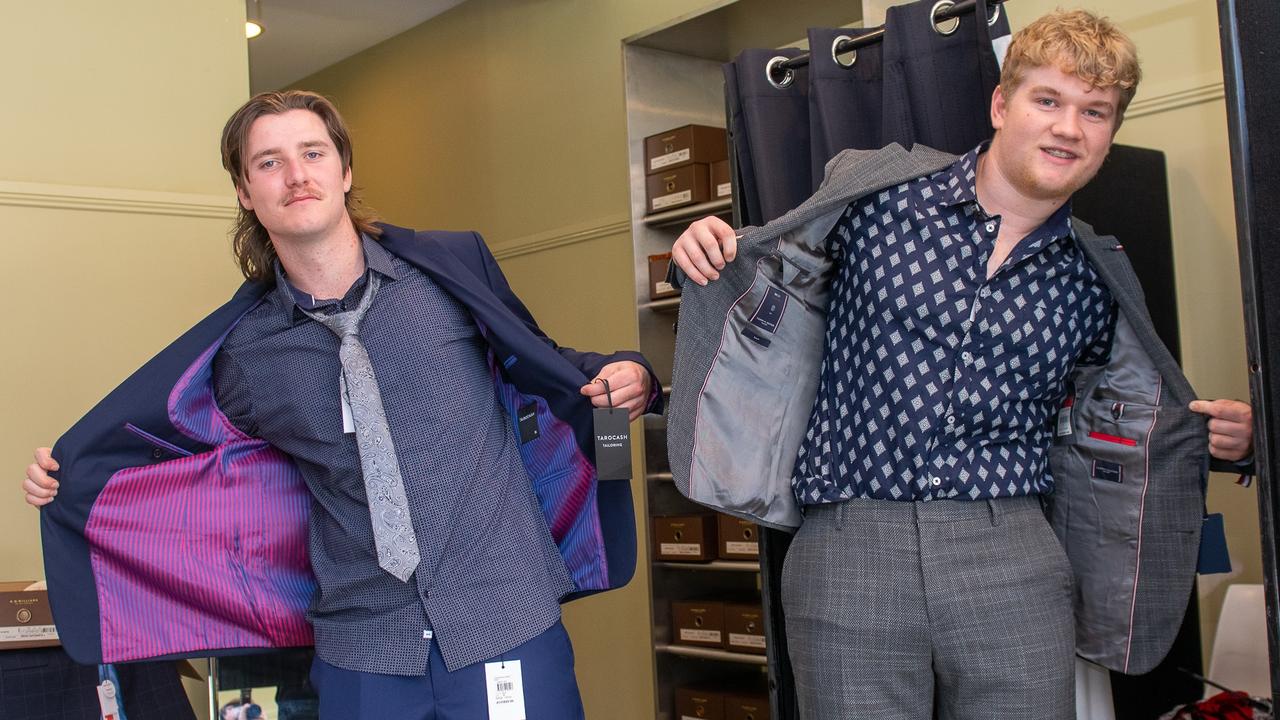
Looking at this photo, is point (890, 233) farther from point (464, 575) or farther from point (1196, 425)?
point (464, 575)

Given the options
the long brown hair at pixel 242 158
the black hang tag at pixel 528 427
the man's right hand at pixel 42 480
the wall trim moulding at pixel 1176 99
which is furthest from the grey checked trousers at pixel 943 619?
the wall trim moulding at pixel 1176 99

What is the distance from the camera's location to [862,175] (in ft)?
7.34

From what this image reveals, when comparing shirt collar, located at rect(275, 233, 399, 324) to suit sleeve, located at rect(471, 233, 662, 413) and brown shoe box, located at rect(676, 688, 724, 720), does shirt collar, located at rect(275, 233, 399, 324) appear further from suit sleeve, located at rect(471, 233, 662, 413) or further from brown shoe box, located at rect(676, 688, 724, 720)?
brown shoe box, located at rect(676, 688, 724, 720)

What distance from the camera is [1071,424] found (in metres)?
2.32

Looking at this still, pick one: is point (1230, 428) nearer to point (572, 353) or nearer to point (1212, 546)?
point (1212, 546)

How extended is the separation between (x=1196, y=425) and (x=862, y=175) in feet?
2.40

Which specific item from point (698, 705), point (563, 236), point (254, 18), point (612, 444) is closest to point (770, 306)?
point (612, 444)

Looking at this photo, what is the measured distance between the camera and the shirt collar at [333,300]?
7.97ft

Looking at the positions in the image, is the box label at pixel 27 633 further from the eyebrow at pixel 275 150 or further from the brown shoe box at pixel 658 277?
the brown shoe box at pixel 658 277

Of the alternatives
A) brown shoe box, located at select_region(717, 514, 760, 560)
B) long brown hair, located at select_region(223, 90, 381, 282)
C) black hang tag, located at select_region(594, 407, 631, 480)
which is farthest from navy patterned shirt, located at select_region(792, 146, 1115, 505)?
brown shoe box, located at select_region(717, 514, 760, 560)

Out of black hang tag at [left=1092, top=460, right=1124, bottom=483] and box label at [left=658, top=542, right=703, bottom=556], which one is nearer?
black hang tag at [left=1092, top=460, right=1124, bottom=483]

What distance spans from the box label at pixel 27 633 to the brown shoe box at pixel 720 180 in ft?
8.61

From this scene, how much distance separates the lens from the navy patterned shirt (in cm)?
211

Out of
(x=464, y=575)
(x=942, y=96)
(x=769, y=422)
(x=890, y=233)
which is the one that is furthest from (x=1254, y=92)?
(x=464, y=575)
